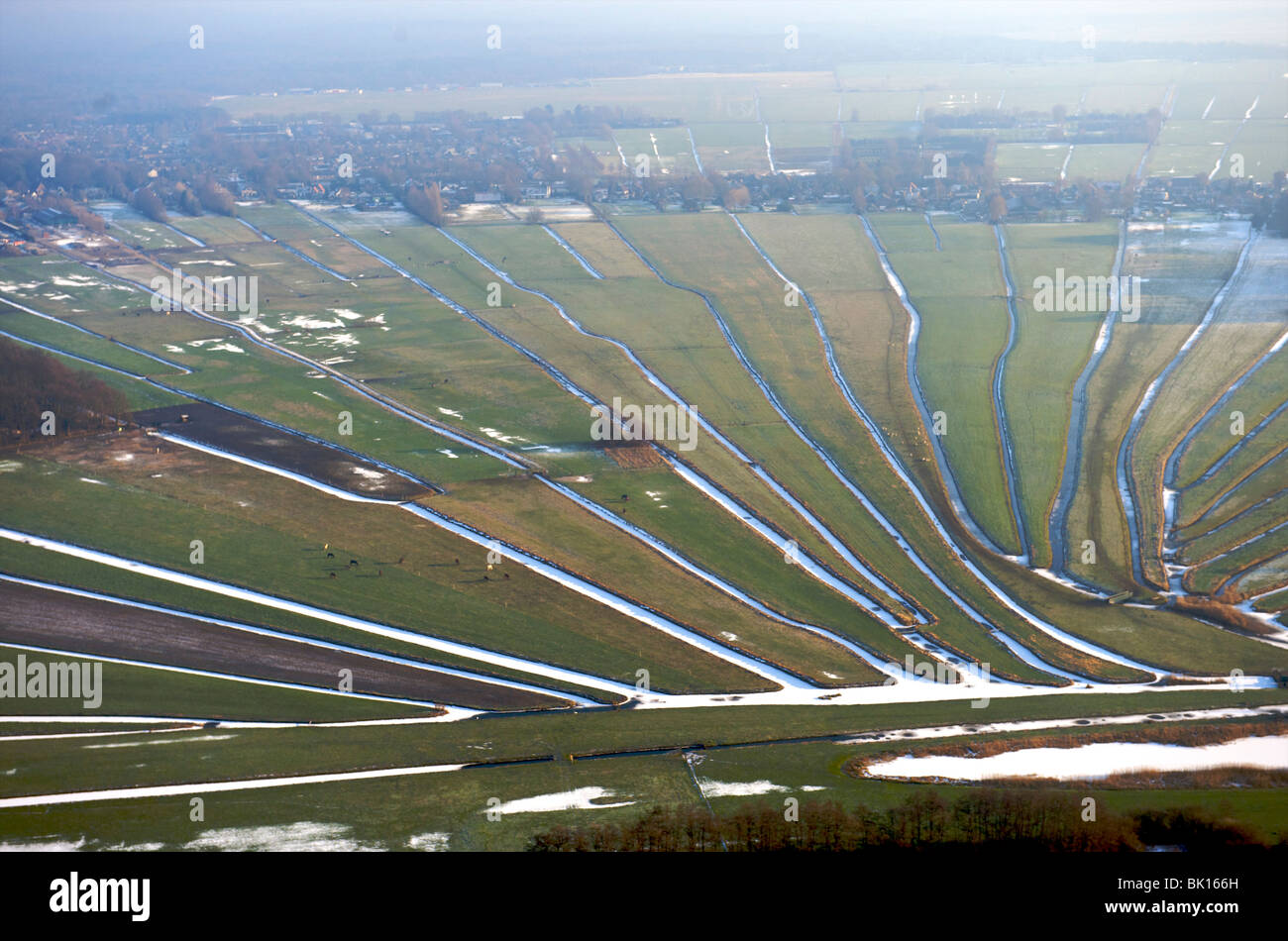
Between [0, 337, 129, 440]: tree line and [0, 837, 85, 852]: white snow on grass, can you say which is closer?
[0, 837, 85, 852]: white snow on grass

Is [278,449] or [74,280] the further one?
[74,280]

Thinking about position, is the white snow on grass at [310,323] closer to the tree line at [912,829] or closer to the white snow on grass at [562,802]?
the white snow on grass at [562,802]

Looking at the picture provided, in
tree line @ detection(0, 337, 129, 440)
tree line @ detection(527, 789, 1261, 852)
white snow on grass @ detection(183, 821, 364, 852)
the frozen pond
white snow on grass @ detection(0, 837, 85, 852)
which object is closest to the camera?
tree line @ detection(527, 789, 1261, 852)

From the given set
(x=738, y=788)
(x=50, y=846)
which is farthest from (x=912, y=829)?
(x=50, y=846)

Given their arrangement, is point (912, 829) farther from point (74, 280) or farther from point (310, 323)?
point (74, 280)

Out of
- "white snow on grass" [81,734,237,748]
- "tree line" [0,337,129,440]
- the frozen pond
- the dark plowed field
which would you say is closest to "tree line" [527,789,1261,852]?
the frozen pond

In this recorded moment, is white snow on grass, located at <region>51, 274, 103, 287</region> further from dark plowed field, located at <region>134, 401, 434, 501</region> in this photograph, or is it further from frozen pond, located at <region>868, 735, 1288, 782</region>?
frozen pond, located at <region>868, 735, 1288, 782</region>
